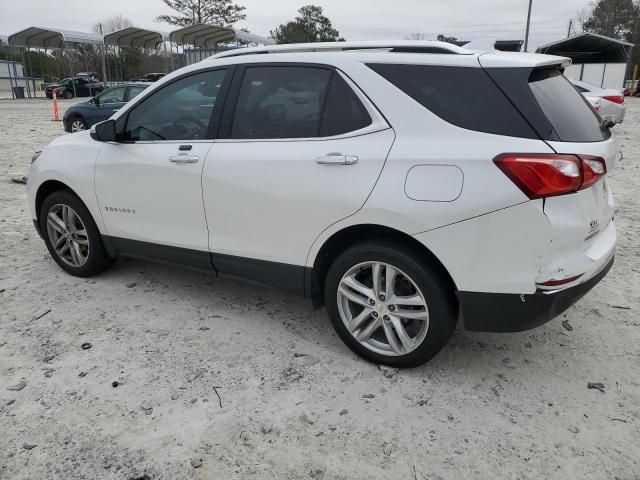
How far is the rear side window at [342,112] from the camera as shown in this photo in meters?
2.91

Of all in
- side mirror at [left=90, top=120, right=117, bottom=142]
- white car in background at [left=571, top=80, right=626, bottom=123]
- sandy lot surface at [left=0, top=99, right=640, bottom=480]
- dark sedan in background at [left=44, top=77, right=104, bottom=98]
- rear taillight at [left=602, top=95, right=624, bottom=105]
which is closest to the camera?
sandy lot surface at [left=0, top=99, right=640, bottom=480]

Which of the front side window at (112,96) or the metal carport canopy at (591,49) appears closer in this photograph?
the front side window at (112,96)

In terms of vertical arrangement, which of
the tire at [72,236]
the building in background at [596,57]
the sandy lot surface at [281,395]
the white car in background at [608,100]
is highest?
the building in background at [596,57]

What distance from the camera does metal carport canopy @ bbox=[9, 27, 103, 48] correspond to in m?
29.7

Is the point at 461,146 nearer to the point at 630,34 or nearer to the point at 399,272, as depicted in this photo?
the point at 399,272

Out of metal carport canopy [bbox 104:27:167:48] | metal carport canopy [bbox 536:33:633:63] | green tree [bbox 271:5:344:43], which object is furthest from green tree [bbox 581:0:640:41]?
metal carport canopy [bbox 104:27:167:48]

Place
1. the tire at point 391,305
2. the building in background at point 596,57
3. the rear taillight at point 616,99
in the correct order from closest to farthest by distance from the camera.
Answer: the tire at point 391,305 < the rear taillight at point 616,99 < the building in background at point 596,57

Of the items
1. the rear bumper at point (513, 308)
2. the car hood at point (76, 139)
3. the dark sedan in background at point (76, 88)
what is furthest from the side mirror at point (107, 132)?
the dark sedan in background at point (76, 88)

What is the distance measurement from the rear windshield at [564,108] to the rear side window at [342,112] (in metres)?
0.88

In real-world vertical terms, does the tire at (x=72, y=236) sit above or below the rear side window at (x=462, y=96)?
below

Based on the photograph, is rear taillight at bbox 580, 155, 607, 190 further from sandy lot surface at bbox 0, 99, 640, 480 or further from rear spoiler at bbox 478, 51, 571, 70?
sandy lot surface at bbox 0, 99, 640, 480

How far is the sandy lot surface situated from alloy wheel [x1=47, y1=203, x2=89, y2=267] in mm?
328

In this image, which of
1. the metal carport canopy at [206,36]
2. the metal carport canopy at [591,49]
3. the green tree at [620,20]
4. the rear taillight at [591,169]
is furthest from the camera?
the green tree at [620,20]

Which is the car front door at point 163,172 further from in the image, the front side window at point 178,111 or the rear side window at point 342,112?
the rear side window at point 342,112
